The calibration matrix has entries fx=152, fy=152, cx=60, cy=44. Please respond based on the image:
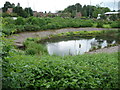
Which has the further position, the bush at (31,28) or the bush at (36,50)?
the bush at (31,28)

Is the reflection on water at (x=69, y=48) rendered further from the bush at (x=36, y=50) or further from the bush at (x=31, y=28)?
the bush at (x=31, y=28)

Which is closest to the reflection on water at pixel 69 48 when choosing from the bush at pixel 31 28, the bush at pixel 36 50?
the bush at pixel 36 50

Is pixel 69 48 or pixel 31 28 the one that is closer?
pixel 69 48

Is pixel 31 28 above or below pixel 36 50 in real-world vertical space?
above

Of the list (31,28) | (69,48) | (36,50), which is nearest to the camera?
(36,50)

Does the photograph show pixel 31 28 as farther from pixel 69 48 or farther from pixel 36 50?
pixel 36 50

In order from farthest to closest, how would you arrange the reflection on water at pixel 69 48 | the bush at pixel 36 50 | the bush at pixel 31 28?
the bush at pixel 31 28
the reflection on water at pixel 69 48
the bush at pixel 36 50

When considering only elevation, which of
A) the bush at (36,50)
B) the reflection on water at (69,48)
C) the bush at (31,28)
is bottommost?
the reflection on water at (69,48)

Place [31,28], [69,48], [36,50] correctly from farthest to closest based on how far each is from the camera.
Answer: [31,28]
[69,48]
[36,50]

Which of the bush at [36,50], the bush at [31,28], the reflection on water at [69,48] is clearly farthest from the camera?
the bush at [31,28]

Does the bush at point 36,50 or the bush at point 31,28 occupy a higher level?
the bush at point 31,28

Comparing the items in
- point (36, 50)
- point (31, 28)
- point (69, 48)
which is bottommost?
point (69, 48)

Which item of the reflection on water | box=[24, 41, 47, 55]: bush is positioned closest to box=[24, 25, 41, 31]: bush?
the reflection on water

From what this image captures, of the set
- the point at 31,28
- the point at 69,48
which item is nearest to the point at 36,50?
the point at 69,48
